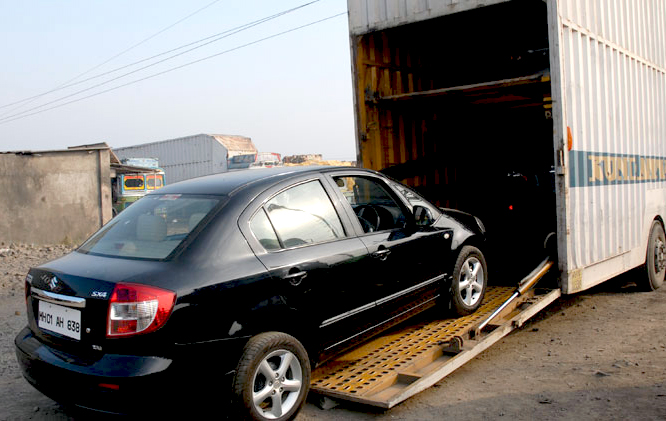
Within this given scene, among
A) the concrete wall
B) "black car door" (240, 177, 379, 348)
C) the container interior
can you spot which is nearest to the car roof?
"black car door" (240, 177, 379, 348)

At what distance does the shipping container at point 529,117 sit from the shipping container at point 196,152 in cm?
2327

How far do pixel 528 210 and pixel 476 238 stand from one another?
8.19 feet

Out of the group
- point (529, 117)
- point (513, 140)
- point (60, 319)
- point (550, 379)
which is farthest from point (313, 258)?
point (529, 117)

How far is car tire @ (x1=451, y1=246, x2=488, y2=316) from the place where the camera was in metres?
5.03

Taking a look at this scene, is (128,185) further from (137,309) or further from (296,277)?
(137,309)

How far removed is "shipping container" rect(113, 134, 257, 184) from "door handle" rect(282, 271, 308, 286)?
27.7m

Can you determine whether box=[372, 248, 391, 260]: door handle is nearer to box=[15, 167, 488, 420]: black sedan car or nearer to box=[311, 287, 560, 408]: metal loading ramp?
box=[15, 167, 488, 420]: black sedan car

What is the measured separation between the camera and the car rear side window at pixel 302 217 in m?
3.64

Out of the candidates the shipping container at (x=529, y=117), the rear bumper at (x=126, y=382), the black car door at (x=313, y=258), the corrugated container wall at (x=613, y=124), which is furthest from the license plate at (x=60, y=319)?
the corrugated container wall at (x=613, y=124)

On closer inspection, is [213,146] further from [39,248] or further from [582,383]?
[582,383]

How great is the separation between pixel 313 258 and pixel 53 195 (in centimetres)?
1321

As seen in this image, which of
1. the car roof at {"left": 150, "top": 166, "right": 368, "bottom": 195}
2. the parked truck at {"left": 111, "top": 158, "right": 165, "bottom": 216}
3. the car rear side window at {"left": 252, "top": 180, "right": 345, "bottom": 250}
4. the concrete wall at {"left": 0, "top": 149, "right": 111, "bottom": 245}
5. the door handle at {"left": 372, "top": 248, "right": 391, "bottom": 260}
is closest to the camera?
the car rear side window at {"left": 252, "top": 180, "right": 345, "bottom": 250}

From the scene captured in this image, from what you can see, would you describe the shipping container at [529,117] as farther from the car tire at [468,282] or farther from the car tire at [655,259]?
the car tire at [468,282]

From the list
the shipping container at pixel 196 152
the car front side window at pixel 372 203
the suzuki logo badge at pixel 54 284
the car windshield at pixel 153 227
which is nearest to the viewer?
the suzuki logo badge at pixel 54 284
